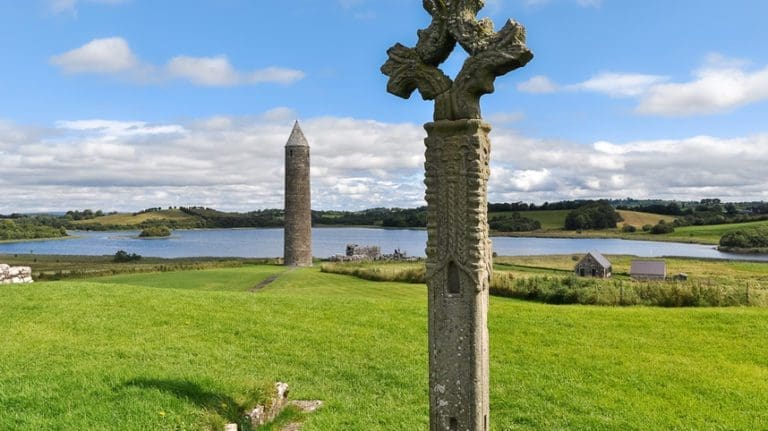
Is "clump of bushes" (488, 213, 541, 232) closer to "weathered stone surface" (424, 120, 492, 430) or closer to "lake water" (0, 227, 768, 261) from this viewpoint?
"lake water" (0, 227, 768, 261)

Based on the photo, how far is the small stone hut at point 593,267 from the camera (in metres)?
32.1

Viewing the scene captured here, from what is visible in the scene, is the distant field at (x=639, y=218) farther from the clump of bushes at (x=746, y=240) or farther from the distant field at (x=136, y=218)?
the distant field at (x=136, y=218)

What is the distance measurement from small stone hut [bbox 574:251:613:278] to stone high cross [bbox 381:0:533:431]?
2900 cm

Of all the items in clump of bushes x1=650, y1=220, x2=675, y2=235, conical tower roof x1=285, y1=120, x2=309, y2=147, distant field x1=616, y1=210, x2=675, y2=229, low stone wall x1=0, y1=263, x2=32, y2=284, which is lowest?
low stone wall x1=0, y1=263, x2=32, y2=284

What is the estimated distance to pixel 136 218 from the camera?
150875 millimetres

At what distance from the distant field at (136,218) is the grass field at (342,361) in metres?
146

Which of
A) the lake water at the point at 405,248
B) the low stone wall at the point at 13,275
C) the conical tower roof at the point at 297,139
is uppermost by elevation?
the conical tower roof at the point at 297,139

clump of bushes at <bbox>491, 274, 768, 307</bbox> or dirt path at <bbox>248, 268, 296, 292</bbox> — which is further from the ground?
clump of bushes at <bbox>491, 274, 768, 307</bbox>

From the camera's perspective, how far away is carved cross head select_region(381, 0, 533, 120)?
508 cm

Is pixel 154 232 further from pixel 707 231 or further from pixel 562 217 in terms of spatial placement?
pixel 707 231

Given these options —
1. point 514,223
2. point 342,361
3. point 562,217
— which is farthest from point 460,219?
point 562,217

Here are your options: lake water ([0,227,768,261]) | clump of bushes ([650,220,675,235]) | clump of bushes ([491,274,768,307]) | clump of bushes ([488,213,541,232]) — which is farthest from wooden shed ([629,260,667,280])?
clump of bushes ([488,213,541,232])

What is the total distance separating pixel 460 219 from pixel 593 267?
30.2 metres

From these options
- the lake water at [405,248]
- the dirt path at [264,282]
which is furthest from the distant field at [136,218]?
the dirt path at [264,282]
